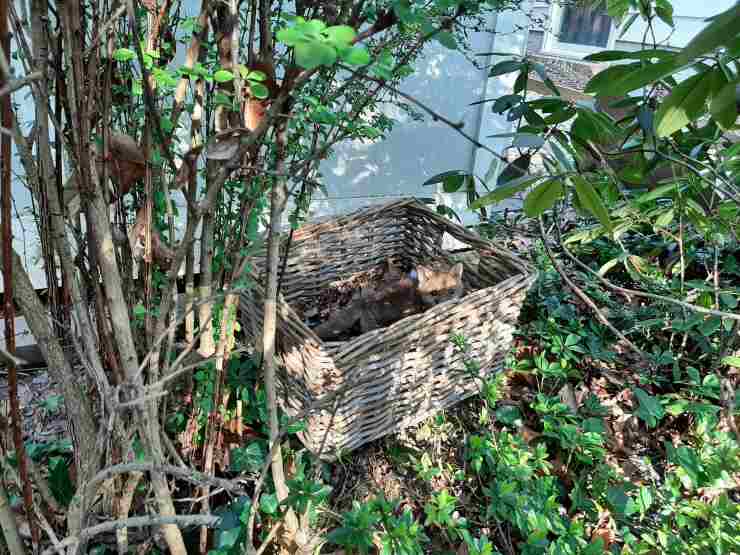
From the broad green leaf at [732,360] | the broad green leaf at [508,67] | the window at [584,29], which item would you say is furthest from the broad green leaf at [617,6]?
the window at [584,29]

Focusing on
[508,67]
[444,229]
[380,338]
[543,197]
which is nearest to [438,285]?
[444,229]

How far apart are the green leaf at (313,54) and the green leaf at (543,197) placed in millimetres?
319

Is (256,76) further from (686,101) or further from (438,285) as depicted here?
(438,285)

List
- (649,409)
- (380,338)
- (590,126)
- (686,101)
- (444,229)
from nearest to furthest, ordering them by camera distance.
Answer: (686,101)
(590,126)
(380,338)
(649,409)
(444,229)

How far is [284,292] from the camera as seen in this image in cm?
151

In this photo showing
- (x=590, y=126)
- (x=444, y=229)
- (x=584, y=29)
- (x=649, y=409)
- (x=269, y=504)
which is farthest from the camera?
(x=584, y=29)

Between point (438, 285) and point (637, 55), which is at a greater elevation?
point (637, 55)

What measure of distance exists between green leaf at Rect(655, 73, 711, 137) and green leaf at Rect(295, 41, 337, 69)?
37 centimetres

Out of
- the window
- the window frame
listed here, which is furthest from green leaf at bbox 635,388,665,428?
the window

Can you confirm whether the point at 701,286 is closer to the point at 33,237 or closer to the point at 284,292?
the point at 284,292

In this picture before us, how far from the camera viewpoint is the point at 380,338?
1057mm

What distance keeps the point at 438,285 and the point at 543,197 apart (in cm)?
81

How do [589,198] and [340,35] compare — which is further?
[589,198]

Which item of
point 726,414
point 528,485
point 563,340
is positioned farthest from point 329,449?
point 726,414
